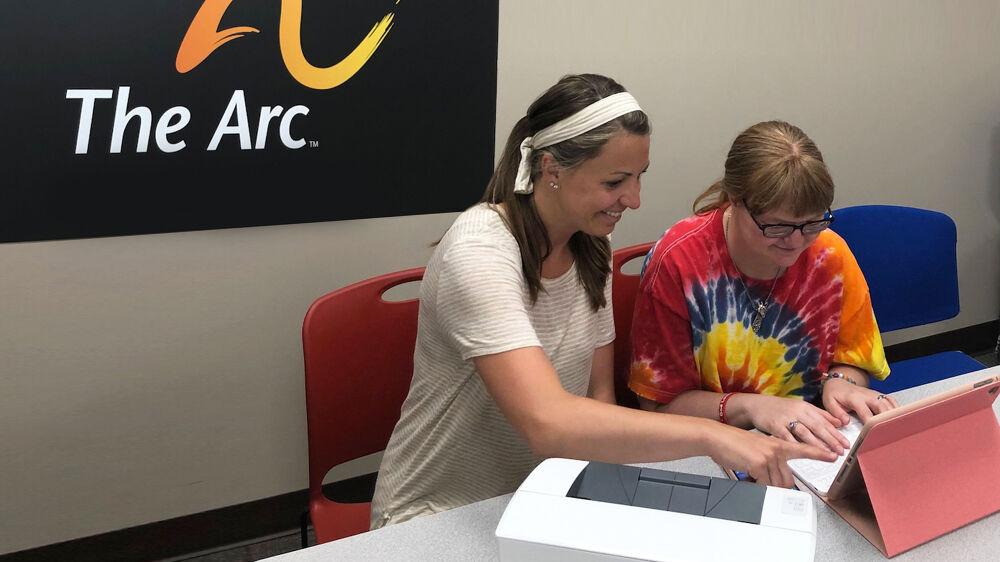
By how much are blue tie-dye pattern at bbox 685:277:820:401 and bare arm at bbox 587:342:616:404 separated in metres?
0.16

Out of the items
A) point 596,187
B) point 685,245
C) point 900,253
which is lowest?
point 900,253

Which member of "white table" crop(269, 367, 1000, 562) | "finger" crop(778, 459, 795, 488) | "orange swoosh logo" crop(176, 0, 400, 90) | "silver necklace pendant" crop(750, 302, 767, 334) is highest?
"orange swoosh logo" crop(176, 0, 400, 90)

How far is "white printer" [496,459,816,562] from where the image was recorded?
95 centimetres

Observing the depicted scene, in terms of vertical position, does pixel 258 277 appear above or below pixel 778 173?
below

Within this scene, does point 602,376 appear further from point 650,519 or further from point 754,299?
point 650,519

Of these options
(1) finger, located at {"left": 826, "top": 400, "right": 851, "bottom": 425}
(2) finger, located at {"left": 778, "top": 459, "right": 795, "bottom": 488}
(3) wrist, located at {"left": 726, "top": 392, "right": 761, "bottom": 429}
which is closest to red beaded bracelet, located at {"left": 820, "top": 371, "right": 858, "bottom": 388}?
(1) finger, located at {"left": 826, "top": 400, "right": 851, "bottom": 425}

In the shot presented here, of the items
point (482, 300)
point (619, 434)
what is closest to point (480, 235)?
point (482, 300)

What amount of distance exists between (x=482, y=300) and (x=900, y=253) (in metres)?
1.46

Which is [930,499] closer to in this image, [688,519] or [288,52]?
[688,519]

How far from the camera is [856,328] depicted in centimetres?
170

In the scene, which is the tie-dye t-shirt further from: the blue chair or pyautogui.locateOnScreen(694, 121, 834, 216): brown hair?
the blue chair

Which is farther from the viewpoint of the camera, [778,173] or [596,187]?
[778,173]

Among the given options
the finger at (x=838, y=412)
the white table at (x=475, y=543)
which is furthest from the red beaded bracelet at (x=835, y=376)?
the white table at (x=475, y=543)

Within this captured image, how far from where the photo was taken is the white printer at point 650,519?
946 millimetres
